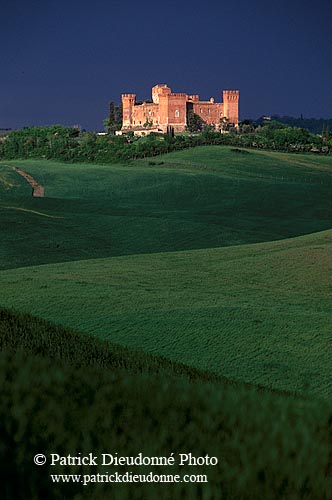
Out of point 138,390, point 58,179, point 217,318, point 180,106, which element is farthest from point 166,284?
point 180,106

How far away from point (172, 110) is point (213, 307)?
461 ft

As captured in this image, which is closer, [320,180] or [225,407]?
[225,407]

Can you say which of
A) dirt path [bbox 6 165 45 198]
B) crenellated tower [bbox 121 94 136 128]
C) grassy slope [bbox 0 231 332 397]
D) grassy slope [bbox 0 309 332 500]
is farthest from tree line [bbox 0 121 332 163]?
grassy slope [bbox 0 309 332 500]

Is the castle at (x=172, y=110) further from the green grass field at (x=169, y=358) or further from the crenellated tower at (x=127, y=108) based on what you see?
the green grass field at (x=169, y=358)

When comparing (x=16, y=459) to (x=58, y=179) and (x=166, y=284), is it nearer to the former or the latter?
(x=166, y=284)

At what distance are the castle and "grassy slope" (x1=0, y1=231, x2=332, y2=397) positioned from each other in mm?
131469

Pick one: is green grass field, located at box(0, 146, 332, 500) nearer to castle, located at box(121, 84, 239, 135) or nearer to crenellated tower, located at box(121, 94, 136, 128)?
castle, located at box(121, 84, 239, 135)

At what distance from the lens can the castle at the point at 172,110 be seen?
500 feet

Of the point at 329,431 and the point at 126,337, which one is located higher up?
the point at 329,431

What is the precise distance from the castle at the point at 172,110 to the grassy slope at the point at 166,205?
52842 mm

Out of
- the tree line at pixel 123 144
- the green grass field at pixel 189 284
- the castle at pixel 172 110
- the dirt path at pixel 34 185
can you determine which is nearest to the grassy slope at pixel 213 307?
the green grass field at pixel 189 284

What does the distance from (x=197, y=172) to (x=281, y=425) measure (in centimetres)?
7633

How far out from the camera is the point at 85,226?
44188 mm

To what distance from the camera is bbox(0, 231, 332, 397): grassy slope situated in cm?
1210
